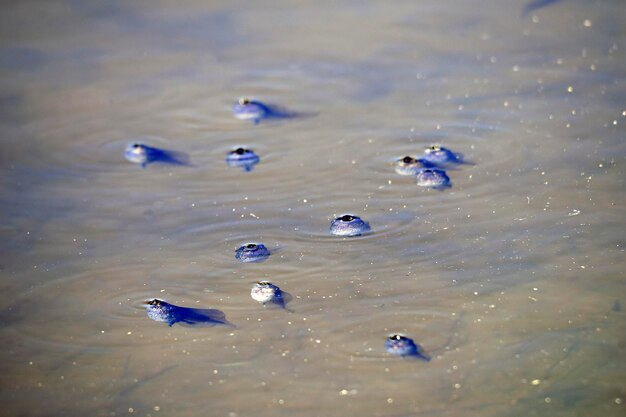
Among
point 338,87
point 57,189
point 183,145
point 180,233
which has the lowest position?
point 180,233

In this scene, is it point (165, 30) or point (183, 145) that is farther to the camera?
point (165, 30)

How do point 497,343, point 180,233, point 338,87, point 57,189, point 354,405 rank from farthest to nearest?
point 338,87
point 57,189
point 180,233
point 497,343
point 354,405

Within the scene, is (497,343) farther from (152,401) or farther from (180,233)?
(180,233)

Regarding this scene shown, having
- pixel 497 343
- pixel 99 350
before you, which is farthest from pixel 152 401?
pixel 497 343

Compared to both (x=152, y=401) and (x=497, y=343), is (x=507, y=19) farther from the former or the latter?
(x=152, y=401)

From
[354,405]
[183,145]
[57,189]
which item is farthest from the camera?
[183,145]

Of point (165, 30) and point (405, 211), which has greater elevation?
point (165, 30)
